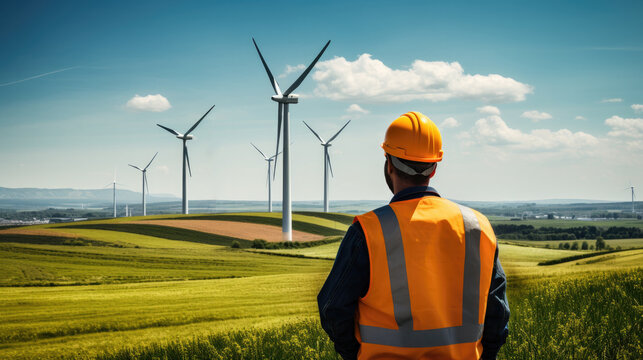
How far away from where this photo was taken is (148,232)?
5488 centimetres

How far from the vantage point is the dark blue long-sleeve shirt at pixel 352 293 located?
301cm

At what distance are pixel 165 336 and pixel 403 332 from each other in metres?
7.42

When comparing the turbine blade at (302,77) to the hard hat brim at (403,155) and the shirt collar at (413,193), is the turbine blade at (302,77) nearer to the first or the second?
the hard hat brim at (403,155)

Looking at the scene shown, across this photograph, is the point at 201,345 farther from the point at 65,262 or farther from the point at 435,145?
the point at 65,262

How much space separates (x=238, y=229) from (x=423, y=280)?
61058mm

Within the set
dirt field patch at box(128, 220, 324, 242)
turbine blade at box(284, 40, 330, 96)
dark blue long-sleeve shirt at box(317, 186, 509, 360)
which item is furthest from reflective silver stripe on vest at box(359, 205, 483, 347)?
dirt field patch at box(128, 220, 324, 242)

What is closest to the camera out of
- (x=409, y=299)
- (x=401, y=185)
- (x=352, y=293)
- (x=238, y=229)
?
(x=409, y=299)

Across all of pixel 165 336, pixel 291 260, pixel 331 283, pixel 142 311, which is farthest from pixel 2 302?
pixel 291 260

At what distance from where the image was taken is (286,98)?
52969 mm

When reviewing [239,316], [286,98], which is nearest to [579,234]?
[286,98]

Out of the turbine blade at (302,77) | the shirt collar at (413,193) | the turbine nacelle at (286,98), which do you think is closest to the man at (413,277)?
the shirt collar at (413,193)

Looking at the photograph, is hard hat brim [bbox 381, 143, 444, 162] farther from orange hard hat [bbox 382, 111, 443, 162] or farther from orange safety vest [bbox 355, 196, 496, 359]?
orange safety vest [bbox 355, 196, 496, 359]

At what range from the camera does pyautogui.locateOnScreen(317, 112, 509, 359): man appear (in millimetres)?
2922

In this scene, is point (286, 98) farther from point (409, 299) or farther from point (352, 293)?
point (409, 299)
